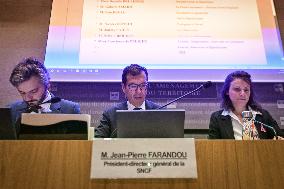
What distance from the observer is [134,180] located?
3.44 ft

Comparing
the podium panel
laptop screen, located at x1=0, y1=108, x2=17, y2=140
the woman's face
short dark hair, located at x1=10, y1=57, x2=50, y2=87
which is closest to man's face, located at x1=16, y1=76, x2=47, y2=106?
short dark hair, located at x1=10, y1=57, x2=50, y2=87

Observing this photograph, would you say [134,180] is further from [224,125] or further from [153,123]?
[224,125]

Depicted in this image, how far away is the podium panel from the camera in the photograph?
1.04 meters

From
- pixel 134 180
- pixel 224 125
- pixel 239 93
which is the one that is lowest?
pixel 134 180

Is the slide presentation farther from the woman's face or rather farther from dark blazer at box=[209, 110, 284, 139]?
dark blazer at box=[209, 110, 284, 139]

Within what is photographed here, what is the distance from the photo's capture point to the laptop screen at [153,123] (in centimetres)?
116

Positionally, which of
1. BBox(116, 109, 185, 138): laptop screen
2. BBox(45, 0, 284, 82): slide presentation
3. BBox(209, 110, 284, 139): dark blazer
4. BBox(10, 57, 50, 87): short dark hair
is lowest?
BBox(116, 109, 185, 138): laptop screen

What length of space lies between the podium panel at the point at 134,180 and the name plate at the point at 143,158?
0.02m

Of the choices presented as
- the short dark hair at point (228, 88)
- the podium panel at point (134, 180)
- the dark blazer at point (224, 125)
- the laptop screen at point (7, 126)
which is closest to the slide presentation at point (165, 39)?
the short dark hair at point (228, 88)

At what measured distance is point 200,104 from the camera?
2.49 m

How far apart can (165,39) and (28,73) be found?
1.06 metres

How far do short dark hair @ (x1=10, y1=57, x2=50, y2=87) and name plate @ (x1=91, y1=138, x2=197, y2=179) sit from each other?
39.7 inches

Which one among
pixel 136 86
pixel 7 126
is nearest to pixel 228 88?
pixel 136 86

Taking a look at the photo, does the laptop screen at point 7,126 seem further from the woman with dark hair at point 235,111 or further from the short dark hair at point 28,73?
the woman with dark hair at point 235,111
